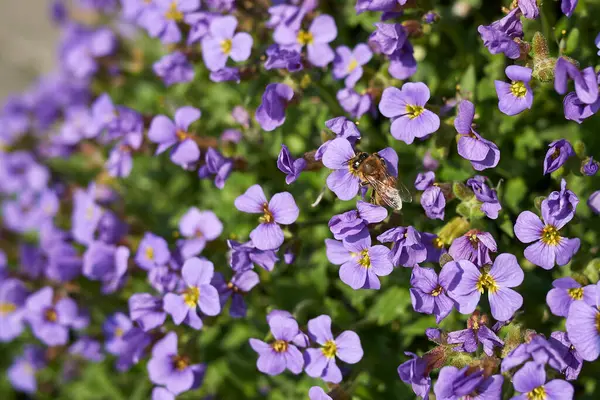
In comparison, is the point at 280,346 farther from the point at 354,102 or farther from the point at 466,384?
the point at 354,102

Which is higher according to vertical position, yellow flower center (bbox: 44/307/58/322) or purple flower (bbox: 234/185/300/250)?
purple flower (bbox: 234/185/300/250)

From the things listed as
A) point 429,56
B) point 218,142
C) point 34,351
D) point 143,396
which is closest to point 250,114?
point 218,142

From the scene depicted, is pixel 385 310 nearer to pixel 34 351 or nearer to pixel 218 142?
pixel 218 142

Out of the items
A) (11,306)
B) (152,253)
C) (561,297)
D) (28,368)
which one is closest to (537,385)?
(561,297)

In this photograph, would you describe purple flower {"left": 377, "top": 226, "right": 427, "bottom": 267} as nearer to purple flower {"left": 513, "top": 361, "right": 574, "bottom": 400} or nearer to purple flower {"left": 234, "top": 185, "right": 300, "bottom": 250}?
purple flower {"left": 234, "top": 185, "right": 300, "bottom": 250}

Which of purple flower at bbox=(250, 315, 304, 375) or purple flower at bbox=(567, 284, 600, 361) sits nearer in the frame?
purple flower at bbox=(567, 284, 600, 361)

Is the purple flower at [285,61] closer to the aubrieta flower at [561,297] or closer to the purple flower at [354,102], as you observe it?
the purple flower at [354,102]

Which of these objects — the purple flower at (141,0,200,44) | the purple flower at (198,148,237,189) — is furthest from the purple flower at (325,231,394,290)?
the purple flower at (141,0,200,44)

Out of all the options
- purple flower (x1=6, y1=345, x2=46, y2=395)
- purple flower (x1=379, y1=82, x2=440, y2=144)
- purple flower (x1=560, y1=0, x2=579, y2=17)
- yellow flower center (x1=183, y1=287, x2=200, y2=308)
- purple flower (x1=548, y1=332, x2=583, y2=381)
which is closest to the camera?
purple flower (x1=548, y1=332, x2=583, y2=381)
